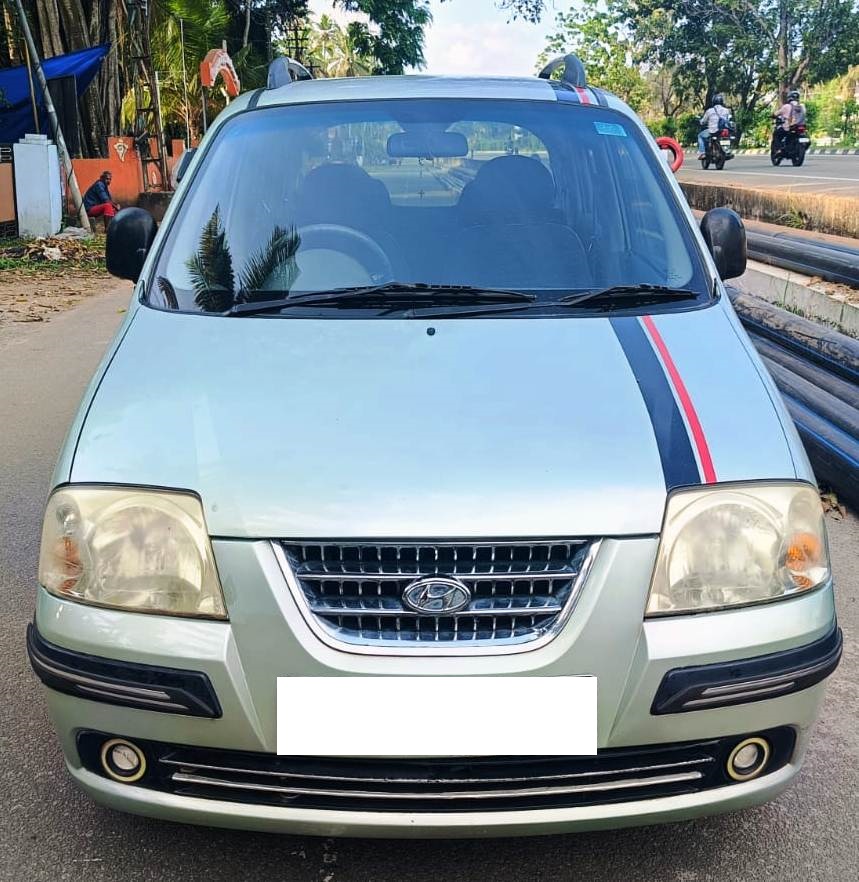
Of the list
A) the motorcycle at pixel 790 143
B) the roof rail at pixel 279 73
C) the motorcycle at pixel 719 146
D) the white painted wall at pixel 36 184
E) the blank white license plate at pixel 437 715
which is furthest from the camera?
the motorcycle at pixel 719 146

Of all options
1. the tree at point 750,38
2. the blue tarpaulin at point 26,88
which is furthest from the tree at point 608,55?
the blue tarpaulin at point 26,88

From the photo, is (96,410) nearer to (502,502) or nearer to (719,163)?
(502,502)

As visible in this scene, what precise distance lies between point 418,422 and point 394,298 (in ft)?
2.17

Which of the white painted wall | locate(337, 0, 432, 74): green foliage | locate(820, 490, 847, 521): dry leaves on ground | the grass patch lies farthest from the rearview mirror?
locate(337, 0, 432, 74): green foliage

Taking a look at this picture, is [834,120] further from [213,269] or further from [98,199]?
[213,269]

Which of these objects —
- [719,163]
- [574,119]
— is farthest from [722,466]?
[719,163]

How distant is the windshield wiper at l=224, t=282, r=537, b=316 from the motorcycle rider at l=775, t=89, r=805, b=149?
21.6m

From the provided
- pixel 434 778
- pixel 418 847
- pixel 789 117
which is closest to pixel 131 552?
pixel 434 778

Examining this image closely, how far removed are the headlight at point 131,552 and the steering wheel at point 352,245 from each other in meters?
1.04

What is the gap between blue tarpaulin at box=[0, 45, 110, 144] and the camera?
55.4 feet

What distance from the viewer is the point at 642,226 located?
2.91m

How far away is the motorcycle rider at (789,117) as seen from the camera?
21.9 m

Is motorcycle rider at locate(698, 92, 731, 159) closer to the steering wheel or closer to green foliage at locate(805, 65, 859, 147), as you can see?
green foliage at locate(805, 65, 859, 147)

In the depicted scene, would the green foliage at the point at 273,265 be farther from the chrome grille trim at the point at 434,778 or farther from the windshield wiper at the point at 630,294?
the chrome grille trim at the point at 434,778
